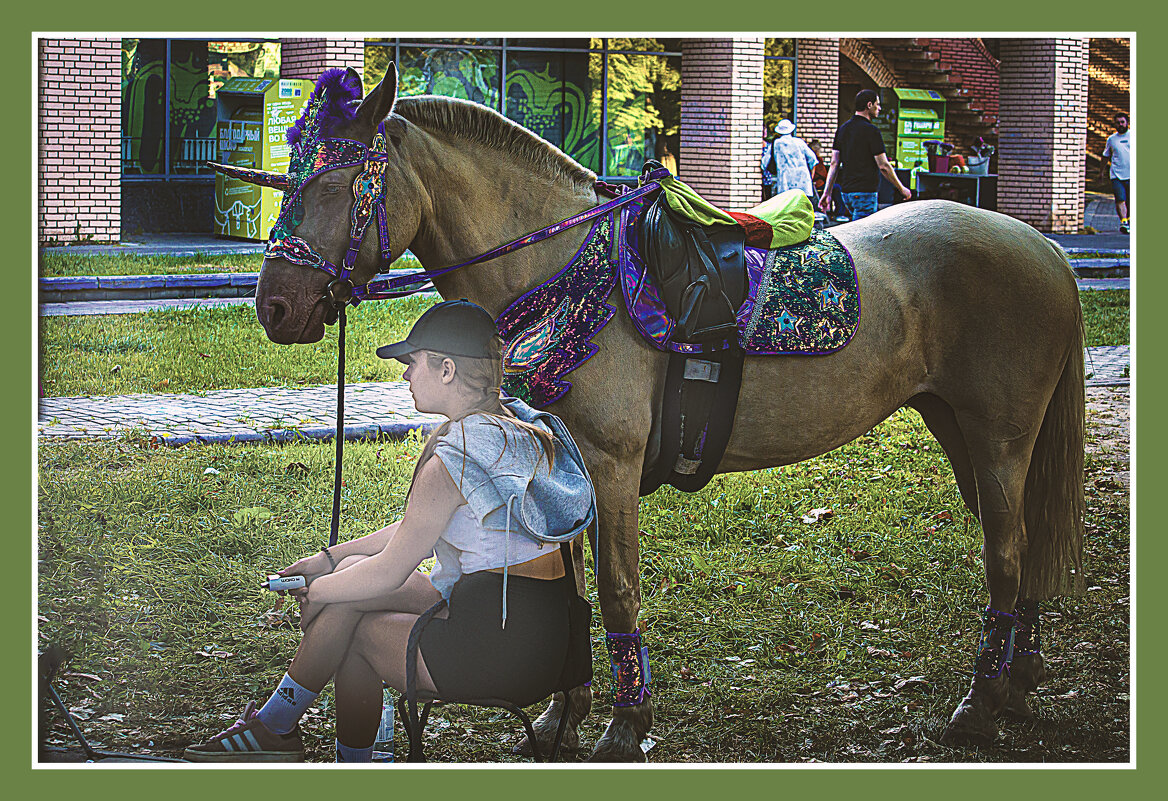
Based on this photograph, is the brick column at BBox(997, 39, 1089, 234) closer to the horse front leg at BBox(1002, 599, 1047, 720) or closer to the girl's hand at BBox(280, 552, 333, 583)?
the horse front leg at BBox(1002, 599, 1047, 720)

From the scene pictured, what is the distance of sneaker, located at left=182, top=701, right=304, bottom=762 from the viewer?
12.8ft

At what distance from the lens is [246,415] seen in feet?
26.6

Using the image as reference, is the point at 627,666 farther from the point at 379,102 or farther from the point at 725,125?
the point at 725,125

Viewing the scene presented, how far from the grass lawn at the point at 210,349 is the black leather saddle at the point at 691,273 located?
8.39 feet

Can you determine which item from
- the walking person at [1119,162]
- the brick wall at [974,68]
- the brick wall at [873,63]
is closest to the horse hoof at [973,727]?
the walking person at [1119,162]

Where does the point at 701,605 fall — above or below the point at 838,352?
below

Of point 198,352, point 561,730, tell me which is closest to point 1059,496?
point 561,730

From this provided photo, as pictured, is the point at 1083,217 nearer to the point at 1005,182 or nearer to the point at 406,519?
the point at 1005,182

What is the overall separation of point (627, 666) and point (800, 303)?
140 centimetres

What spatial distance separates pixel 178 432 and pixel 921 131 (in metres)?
17.9

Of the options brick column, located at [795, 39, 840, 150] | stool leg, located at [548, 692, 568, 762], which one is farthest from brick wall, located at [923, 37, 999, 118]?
stool leg, located at [548, 692, 568, 762]

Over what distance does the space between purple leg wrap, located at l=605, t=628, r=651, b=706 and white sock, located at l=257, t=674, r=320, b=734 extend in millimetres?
1013

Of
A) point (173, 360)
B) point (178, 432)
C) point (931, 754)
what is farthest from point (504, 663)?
point (173, 360)

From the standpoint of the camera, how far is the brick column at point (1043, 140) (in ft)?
23.1
